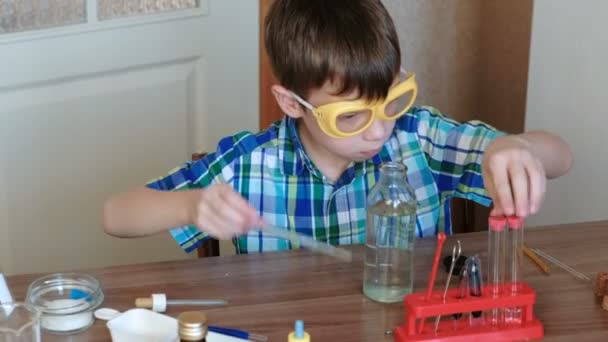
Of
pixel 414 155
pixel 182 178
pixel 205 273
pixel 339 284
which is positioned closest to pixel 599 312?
pixel 339 284

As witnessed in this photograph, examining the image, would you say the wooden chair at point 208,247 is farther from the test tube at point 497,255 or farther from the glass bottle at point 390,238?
the test tube at point 497,255

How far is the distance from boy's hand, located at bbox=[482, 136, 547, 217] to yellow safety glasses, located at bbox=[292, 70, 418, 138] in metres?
0.19

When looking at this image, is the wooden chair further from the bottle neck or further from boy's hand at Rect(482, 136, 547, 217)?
boy's hand at Rect(482, 136, 547, 217)

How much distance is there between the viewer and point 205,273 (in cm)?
146

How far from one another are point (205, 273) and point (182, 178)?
0.22 meters

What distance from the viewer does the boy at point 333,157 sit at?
4.48ft

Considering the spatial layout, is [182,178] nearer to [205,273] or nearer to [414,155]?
[205,273]

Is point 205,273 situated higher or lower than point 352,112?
lower

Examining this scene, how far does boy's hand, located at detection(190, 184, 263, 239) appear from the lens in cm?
131

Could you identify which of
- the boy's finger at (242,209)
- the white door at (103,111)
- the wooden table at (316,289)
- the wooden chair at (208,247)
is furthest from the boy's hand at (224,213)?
the white door at (103,111)

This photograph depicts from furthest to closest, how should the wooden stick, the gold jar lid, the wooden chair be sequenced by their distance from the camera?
the wooden chair < the wooden stick < the gold jar lid

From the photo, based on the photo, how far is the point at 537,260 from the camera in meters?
1.49

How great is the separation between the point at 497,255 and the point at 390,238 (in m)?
0.17

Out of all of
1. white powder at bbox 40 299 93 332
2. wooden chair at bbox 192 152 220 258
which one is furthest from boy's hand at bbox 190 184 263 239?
wooden chair at bbox 192 152 220 258
